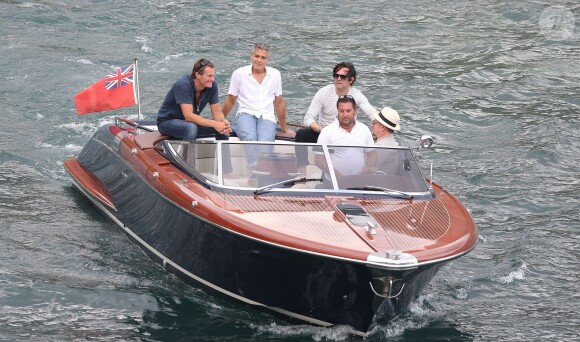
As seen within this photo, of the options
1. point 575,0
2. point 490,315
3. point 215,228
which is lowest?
→ point 490,315

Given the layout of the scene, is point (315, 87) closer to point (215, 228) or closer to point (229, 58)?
point (229, 58)

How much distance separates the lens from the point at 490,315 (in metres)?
8.77

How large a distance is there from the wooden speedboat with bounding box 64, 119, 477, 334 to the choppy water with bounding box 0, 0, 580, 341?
29 centimetres

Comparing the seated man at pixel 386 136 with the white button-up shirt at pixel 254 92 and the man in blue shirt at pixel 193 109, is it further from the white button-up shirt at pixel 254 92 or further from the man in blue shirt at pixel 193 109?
the man in blue shirt at pixel 193 109

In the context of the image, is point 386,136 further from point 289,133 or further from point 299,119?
point 299,119

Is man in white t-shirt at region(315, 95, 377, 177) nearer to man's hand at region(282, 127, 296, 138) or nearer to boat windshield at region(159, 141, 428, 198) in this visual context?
boat windshield at region(159, 141, 428, 198)

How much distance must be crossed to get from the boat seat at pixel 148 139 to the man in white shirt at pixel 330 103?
139 centimetres

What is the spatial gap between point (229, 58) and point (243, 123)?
779 centimetres

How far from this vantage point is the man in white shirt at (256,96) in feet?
33.3

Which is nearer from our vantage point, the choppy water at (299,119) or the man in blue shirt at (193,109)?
the choppy water at (299,119)

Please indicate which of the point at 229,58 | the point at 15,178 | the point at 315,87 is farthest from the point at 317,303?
the point at 229,58

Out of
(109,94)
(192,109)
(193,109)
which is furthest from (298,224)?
(109,94)

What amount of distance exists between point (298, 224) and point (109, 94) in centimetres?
418

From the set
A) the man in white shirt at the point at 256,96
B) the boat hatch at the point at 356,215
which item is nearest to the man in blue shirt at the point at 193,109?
the man in white shirt at the point at 256,96
